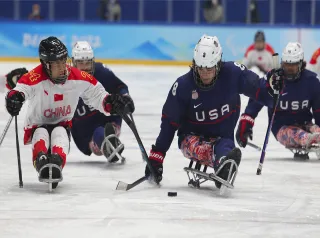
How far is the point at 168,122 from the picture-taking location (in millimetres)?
5465

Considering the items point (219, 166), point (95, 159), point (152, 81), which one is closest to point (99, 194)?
point (219, 166)

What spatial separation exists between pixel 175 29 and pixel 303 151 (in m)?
9.56

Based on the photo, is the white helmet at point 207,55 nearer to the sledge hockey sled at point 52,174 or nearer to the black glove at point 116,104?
the black glove at point 116,104

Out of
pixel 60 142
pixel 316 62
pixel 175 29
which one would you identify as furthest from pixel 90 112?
pixel 175 29

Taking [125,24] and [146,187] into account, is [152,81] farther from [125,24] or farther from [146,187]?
[146,187]

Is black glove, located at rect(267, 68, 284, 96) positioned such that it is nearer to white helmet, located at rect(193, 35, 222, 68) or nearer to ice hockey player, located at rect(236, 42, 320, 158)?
white helmet, located at rect(193, 35, 222, 68)

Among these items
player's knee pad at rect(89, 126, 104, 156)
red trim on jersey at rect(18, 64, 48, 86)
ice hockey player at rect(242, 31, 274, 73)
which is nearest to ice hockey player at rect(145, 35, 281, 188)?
red trim on jersey at rect(18, 64, 48, 86)

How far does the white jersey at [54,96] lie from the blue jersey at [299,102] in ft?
5.55

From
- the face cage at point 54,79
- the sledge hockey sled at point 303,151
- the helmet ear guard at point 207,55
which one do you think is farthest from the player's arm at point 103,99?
the sledge hockey sled at point 303,151

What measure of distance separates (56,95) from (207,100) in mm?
974

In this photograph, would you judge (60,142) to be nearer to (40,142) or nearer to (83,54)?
(40,142)

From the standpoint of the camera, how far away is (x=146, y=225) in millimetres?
4320

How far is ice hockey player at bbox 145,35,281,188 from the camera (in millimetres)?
5344

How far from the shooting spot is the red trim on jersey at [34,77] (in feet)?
17.8
